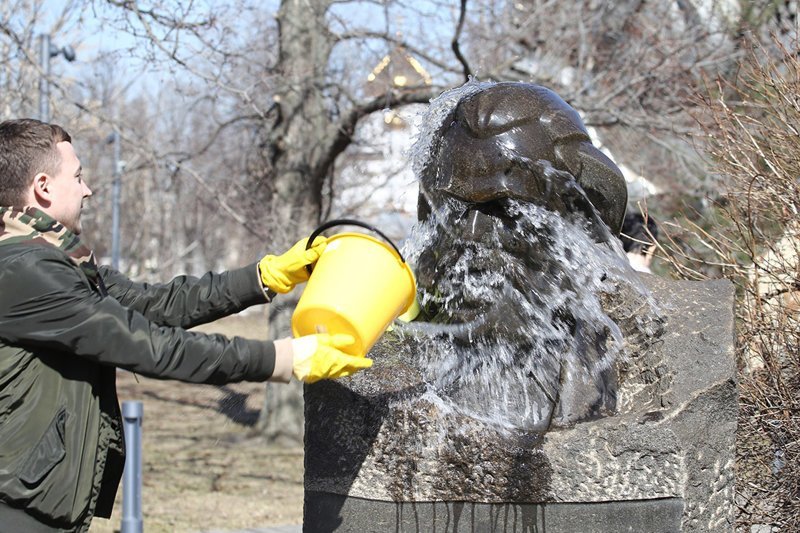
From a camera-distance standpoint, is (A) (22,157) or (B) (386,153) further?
(B) (386,153)

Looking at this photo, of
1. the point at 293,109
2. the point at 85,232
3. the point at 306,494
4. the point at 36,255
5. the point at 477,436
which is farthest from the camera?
the point at 85,232

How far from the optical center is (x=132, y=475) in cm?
604

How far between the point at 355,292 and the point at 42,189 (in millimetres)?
893

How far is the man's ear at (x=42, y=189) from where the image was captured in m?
2.56

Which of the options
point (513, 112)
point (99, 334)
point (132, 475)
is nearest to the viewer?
point (99, 334)

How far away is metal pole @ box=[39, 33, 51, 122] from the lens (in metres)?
7.91

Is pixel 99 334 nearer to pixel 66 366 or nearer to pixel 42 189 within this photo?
pixel 66 366

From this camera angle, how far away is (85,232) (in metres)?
20.7

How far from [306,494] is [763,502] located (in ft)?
6.15

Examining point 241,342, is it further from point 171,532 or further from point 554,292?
point 171,532

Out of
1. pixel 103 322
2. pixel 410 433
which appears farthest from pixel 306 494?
pixel 103 322

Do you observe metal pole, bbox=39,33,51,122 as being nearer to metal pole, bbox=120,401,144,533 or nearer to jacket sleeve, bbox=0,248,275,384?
metal pole, bbox=120,401,144,533

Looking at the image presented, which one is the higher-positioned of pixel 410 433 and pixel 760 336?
pixel 760 336

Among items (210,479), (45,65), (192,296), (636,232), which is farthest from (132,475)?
(45,65)
